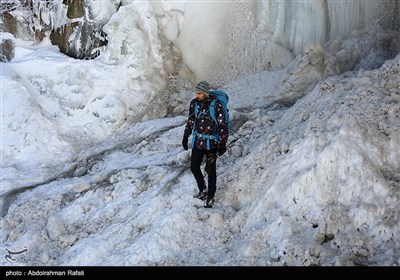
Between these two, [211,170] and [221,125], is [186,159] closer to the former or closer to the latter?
[211,170]

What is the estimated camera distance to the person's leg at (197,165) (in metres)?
6.80

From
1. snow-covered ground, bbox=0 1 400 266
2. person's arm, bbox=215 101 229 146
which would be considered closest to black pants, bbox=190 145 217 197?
person's arm, bbox=215 101 229 146

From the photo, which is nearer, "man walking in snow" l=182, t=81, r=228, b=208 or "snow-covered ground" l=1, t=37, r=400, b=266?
"snow-covered ground" l=1, t=37, r=400, b=266

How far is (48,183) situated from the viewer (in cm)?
883

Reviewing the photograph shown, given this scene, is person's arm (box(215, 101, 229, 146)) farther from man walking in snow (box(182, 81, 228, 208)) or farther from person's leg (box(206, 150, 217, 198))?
person's leg (box(206, 150, 217, 198))

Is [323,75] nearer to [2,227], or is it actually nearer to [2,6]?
[2,227]

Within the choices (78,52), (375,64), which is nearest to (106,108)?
(78,52)

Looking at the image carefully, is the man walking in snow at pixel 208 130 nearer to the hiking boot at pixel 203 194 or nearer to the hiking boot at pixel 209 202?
the hiking boot at pixel 209 202

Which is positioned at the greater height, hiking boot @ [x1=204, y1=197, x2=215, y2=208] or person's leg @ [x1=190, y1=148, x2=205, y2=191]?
person's leg @ [x1=190, y1=148, x2=205, y2=191]

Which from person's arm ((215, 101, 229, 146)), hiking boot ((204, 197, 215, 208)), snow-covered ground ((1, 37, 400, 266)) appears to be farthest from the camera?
hiking boot ((204, 197, 215, 208))

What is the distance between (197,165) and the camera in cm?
686

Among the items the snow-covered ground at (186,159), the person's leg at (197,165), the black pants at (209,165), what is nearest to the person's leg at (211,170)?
the black pants at (209,165)

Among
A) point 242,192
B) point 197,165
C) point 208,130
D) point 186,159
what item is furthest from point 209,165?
point 186,159

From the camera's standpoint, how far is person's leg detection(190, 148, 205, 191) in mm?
6801
